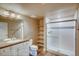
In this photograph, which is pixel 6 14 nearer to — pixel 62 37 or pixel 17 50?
pixel 17 50

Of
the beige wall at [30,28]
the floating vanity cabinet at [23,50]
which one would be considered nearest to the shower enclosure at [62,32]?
the beige wall at [30,28]

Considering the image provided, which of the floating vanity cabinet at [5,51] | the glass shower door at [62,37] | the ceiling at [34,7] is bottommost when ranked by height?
the floating vanity cabinet at [5,51]

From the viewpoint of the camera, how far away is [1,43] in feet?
4.41

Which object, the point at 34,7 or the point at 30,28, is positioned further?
the point at 30,28

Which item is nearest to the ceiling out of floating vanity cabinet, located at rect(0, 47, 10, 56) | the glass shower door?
the glass shower door

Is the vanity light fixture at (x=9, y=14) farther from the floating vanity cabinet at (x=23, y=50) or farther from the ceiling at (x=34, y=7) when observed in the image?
the floating vanity cabinet at (x=23, y=50)

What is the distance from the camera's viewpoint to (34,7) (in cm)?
139

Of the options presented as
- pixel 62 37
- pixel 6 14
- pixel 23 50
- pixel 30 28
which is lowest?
pixel 23 50

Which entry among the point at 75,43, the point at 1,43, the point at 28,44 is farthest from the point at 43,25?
the point at 1,43

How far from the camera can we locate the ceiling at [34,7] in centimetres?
137

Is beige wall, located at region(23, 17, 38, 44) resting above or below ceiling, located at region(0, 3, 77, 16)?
below

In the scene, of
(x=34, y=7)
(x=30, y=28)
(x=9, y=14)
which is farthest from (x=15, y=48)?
(x=34, y=7)

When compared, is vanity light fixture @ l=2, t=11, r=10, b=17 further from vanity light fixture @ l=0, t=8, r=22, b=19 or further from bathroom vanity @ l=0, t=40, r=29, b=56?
bathroom vanity @ l=0, t=40, r=29, b=56

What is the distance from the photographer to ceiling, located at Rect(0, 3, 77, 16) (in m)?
1.37
